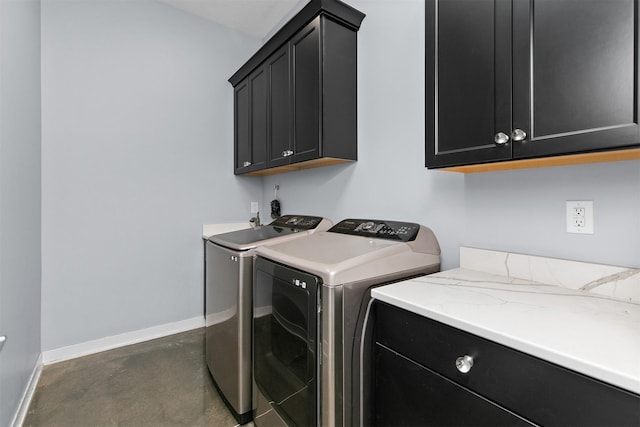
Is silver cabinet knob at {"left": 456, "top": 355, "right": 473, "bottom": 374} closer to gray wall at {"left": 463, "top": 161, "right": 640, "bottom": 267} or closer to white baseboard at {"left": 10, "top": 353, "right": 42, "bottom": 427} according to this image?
gray wall at {"left": 463, "top": 161, "right": 640, "bottom": 267}

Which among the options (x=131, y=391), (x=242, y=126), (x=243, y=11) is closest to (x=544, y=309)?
(x=131, y=391)

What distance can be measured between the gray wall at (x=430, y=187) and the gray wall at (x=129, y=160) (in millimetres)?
1215

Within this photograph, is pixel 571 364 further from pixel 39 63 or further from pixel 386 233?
pixel 39 63

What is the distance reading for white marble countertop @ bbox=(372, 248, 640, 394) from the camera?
64cm

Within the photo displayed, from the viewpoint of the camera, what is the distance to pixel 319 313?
1.15 metres

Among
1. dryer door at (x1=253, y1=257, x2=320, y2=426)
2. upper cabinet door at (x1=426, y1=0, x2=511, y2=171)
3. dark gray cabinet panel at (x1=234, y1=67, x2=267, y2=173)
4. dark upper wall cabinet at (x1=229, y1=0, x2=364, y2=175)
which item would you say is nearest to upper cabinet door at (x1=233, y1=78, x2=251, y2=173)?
dark gray cabinet panel at (x1=234, y1=67, x2=267, y2=173)

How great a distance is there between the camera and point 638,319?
83cm

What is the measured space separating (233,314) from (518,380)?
136 cm

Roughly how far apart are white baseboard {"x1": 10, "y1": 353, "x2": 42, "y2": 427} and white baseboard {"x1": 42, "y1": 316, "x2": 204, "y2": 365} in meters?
0.10

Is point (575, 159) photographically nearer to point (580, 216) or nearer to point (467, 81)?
point (580, 216)

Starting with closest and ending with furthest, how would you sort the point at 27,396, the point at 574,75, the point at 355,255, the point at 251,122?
the point at 574,75
the point at 355,255
the point at 27,396
the point at 251,122

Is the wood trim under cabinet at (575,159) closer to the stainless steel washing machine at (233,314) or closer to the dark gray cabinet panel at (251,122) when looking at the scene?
the stainless steel washing machine at (233,314)

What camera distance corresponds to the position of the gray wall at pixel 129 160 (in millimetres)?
2260

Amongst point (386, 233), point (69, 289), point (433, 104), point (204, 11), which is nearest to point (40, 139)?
point (69, 289)
